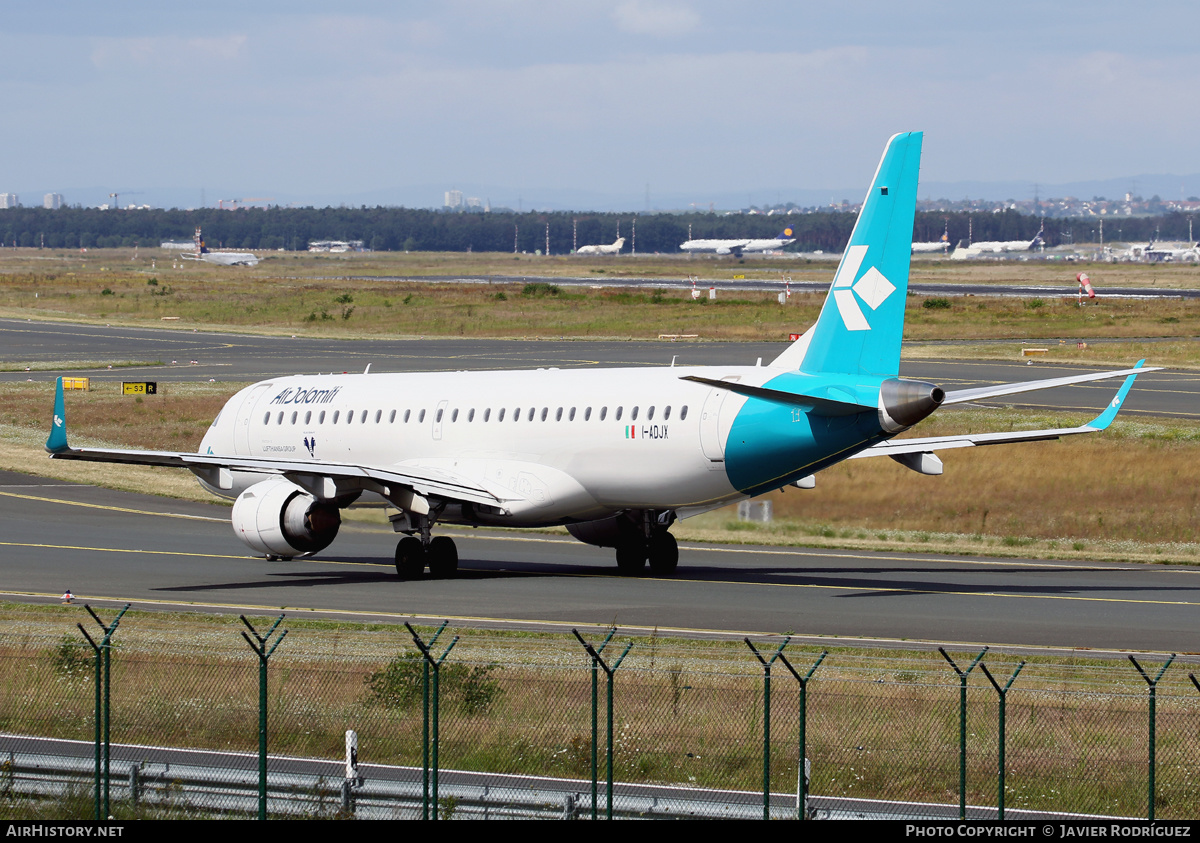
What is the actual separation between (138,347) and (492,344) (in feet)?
78.5

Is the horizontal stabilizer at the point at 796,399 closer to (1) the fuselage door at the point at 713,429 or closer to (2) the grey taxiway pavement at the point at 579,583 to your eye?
(1) the fuselage door at the point at 713,429

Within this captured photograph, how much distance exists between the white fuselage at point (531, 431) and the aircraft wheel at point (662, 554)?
1.81 m

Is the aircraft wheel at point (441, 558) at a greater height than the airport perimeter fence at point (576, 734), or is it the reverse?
the airport perimeter fence at point (576, 734)

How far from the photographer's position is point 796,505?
42.7 m

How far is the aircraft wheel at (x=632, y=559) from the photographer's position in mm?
38875

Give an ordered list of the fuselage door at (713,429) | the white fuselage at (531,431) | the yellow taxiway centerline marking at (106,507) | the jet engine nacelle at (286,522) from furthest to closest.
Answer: the yellow taxiway centerline marking at (106,507) < the jet engine nacelle at (286,522) < the white fuselage at (531,431) < the fuselage door at (713,429)

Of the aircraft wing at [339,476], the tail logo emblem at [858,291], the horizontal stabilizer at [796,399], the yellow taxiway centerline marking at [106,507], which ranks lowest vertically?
the yellow taxiway centerline marking at [106,507]

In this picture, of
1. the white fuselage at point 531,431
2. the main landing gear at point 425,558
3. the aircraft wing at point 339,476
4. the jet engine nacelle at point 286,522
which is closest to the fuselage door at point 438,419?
the white fuselage at point 531,431

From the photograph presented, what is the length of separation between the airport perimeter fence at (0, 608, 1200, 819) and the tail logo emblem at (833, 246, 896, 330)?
27.8 ft

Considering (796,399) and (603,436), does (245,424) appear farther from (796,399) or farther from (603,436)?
(796,399)

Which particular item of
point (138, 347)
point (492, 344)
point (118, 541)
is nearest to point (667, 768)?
point (118, 541)

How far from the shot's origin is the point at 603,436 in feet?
119

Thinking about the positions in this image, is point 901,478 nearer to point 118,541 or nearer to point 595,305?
point 118,541

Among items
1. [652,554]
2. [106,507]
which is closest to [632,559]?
[652,554]
